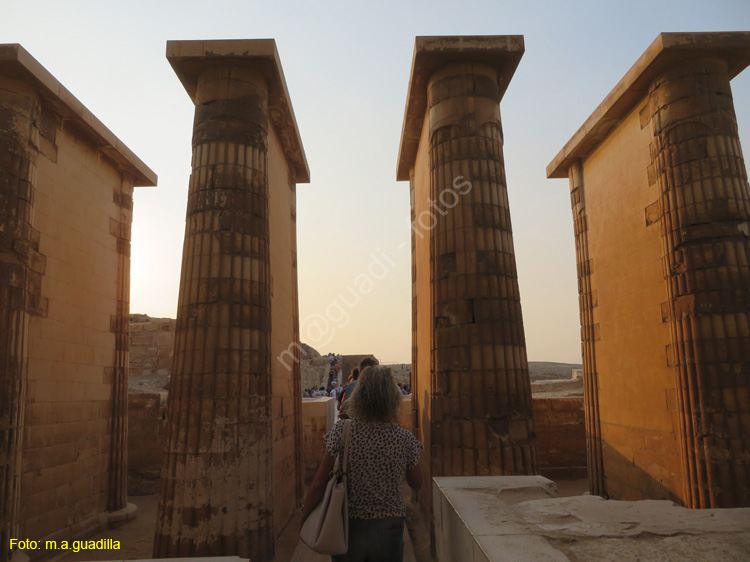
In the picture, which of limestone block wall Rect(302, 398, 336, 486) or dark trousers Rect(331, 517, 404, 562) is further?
limestone block wall Rect(302, 398, 336, 486)

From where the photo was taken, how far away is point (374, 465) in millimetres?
2951

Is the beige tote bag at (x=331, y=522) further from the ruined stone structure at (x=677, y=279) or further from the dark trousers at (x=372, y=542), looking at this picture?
the ruined stone structure at (x=677, y=279)

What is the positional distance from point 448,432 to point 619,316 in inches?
161

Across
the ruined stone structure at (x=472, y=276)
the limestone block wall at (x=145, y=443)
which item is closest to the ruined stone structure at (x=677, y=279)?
the ruined stone structure at (x=472, y=276)

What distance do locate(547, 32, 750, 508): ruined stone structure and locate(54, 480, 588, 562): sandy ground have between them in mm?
1749

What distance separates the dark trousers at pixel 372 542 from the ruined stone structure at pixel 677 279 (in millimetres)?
4853

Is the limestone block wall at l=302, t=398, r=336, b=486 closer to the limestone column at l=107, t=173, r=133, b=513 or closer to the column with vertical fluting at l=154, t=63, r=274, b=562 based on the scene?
the limestone column at l=107, t=173, r=133, b=513

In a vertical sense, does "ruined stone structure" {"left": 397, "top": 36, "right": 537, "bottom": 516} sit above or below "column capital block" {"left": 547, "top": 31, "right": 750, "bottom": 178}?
below

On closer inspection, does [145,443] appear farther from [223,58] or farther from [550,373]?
[550,373]

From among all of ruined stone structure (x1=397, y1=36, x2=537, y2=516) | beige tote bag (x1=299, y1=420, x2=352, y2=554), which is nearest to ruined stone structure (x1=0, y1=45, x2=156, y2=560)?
ruined stone structure (x1=397, y1=36, x2=537, y2=516)

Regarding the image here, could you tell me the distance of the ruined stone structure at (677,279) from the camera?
6.06m

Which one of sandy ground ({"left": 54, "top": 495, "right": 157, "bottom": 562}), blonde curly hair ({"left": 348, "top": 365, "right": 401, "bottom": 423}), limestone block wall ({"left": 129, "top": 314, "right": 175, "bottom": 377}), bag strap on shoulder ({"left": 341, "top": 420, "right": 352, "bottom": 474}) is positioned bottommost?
sandy ground ({"left": 54, "top": 495, "right": 157, "bottom": 562})

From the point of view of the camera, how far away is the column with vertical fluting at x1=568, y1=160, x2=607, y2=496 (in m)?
9.13

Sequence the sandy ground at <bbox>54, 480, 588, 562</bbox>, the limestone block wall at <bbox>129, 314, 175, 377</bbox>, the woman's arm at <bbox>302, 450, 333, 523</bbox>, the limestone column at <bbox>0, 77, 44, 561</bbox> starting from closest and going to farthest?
1. the woman's arm at <bbox>302, 450, 333, 523</bbox>
2. the limestone column at <bbox>0, 77, 44, 561</bbox>
3. the sandy ground at <bbox>54, 480, 588, 562</bbox>
4. the limestone block wall at <bbox>129, 314, 175, 377</bbox>
